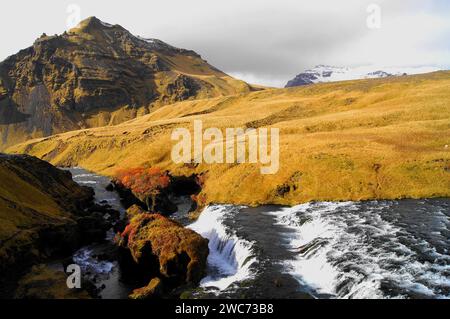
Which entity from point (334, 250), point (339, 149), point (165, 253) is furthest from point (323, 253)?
point (339, 149)

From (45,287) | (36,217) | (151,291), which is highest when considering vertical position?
(36,217)

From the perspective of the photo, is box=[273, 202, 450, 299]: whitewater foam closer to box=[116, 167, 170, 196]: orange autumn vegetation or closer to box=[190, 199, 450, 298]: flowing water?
box=[190, 199, 450, 298]: flowing water

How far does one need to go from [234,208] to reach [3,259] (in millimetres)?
31331

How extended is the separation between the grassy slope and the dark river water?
4.67 m

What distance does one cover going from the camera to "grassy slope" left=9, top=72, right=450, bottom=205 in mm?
59594

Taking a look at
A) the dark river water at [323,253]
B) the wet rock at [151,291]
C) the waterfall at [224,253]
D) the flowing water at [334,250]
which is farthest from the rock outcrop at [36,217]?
the flowing water at [334,250]

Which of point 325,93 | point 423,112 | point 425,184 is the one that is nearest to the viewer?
point 425,184

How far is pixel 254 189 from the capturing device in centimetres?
6456

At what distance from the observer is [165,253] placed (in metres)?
39.8

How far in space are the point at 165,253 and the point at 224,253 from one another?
817 centimetres

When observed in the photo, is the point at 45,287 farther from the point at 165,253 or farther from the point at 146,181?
the point at 146,181
